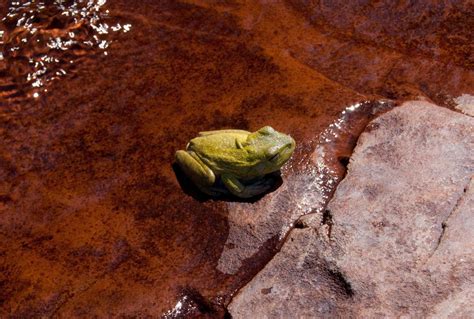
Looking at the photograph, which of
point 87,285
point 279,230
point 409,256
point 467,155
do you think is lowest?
point 87,285

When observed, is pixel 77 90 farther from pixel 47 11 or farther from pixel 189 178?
pixel 189 178

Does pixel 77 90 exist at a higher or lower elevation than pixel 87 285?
higher

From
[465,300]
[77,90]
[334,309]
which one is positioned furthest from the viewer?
[77,90]

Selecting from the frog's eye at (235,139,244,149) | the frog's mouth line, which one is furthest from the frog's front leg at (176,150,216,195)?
the frog's mouth line

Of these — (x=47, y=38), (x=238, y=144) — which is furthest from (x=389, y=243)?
(x=47, y=38)

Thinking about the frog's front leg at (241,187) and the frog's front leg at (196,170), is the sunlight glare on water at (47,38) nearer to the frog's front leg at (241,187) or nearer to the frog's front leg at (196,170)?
the frog's front leg at (196,170)

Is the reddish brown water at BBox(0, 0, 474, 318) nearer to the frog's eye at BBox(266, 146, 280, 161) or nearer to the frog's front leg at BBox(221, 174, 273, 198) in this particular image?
the frog's front leg at BBox(221, 174, 273, 198)

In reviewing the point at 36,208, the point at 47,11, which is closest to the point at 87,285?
the point at 36,208
